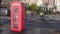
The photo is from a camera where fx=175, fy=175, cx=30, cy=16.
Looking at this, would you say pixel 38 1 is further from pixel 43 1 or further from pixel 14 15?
pixel 14 15

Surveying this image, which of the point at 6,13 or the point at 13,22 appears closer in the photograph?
the point at 13,22

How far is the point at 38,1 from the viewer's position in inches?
1072

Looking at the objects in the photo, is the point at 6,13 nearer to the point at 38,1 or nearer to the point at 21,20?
the point at 38,1

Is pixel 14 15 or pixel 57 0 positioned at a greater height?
pixel 57 0

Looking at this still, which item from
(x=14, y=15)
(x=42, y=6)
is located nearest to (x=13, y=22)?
(x=14, y=15)

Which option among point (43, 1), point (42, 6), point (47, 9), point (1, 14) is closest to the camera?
point (1, 14)

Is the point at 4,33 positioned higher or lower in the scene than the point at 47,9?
lower

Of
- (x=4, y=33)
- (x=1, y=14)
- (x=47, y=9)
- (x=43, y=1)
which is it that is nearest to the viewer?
(x=4, y=33)

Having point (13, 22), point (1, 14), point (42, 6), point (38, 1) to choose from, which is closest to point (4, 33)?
point (13, 22)

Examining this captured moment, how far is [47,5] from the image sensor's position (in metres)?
26.2

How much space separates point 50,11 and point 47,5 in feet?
8.16

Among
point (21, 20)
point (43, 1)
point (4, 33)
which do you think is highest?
point (43, 1)

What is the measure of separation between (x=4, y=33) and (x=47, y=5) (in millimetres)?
17601

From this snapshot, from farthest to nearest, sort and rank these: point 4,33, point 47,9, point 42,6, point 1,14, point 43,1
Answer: point 43,1
point 42,6
point 47,9
point 1,14
point 4,33
